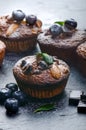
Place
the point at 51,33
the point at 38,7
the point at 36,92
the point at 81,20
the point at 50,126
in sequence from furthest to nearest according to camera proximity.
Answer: the point at 38,7, the point at 81,20, the point at 51,33, the point at 36,92, the point at 50,126

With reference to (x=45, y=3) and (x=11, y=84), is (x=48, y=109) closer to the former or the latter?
(x=11, y=84)

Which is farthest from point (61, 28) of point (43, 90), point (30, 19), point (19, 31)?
point (43, 90)

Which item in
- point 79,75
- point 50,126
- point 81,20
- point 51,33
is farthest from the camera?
point 81,20

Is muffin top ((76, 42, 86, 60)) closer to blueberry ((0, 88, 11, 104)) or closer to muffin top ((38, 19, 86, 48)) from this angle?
muffin top ((38, 19, 86, 48))

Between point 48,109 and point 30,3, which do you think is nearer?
point 48,109

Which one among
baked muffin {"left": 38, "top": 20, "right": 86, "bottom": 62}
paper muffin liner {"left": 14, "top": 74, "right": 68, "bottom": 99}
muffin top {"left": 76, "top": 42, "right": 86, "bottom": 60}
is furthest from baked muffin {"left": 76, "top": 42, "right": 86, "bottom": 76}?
paper muffin liner {"left": 14, "top": 74, "right": 68, "bottom": 99}

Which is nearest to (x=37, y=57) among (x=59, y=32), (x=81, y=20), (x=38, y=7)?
(x=59, y=32)
